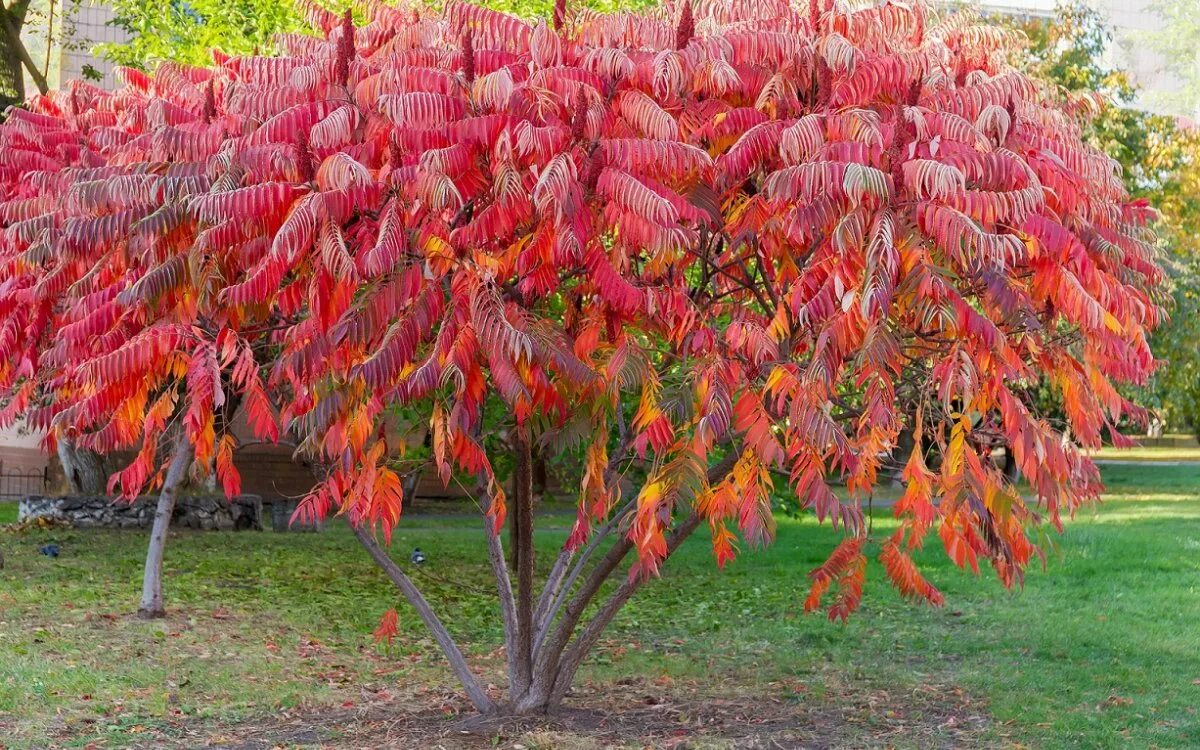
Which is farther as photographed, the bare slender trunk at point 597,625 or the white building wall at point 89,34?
the white building wall at point 89,34

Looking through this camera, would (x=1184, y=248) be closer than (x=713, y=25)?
No

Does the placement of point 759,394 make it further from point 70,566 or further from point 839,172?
point 70,566

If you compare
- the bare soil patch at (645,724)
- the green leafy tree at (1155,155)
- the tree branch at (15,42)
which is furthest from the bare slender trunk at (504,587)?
the green leafy tree at (1155,155)

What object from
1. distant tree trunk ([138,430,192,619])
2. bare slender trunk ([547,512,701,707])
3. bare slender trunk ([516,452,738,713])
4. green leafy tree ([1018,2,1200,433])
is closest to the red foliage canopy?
bare slender trunk ([547,512,701,707])

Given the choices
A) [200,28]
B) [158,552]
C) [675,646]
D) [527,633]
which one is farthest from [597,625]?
[200,28]

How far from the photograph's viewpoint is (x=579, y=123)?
19.3 ft

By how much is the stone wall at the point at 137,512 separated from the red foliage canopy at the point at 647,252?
48.8 ft

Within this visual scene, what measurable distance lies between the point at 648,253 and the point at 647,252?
0.02 m

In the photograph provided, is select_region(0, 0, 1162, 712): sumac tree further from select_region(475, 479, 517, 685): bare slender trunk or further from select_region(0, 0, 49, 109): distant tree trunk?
select_region(0, 0, 49, 109): distant tree trunk

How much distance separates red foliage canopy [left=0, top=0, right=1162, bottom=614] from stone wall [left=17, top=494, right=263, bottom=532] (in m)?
14.9

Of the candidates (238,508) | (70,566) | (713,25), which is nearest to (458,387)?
(713,25)

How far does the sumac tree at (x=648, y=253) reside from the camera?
560 cm

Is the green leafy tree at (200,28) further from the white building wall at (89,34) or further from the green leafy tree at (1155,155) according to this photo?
the green leafy tree at (1155,155)

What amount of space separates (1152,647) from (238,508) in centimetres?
1563
